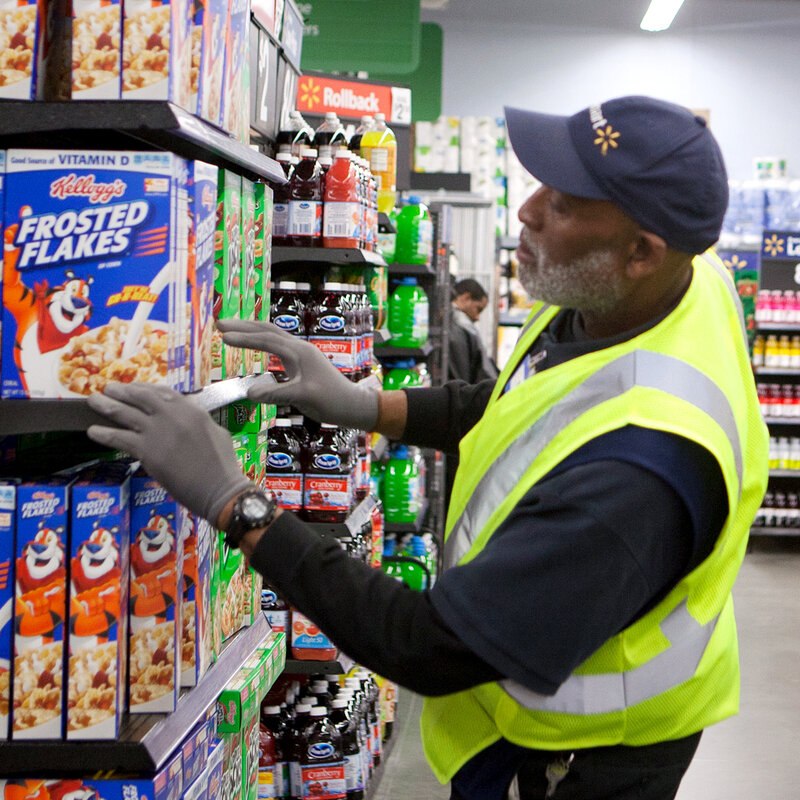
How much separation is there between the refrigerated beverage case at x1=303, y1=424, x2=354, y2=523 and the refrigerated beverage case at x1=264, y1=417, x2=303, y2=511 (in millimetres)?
31

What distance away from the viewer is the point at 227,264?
201 centimetres

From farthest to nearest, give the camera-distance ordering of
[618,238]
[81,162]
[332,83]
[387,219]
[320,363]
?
[332,83] < [387,219] < [320,363] < [618,238] < [81,162]

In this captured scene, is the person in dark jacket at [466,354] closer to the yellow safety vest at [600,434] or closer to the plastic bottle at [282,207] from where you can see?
the plastic bottle at [282,207]

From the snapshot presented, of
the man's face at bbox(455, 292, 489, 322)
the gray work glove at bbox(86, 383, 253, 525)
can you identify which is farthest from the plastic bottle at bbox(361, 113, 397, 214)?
the man's face at bbox(455, 292, 489, 322)

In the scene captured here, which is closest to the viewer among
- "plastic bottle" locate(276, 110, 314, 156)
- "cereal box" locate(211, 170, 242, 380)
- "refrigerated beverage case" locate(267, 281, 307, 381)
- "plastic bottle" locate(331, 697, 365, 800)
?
"cereal box" locate(211, 170, 242, 380)

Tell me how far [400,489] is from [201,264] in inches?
150

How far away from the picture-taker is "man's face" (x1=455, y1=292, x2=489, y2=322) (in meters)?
8.75

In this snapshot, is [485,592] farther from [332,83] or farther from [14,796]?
[332,83]

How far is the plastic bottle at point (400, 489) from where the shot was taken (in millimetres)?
5516

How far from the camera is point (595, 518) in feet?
4.86

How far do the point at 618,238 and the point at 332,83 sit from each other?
4.45m

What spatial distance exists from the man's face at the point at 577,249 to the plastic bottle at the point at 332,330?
5.59 ft

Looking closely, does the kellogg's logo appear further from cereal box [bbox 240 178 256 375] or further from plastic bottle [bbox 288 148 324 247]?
plastic bottle [bbox 288 148 324 247]

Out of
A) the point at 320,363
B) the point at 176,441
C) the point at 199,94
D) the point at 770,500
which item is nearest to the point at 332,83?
the point at 320,363
